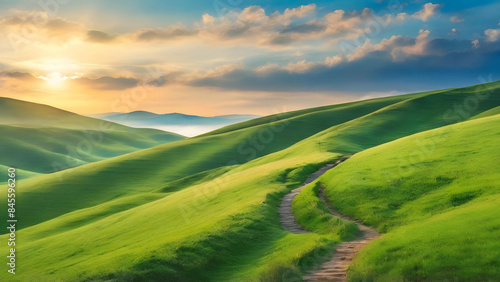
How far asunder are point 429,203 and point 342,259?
34.0ft

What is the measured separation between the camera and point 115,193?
106688 millimetres

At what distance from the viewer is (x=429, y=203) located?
30.2 metres

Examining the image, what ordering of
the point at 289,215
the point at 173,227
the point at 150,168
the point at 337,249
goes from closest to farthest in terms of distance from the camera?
the point at 337,249 < the point at 289,215 < the point at 173,227 < the point at 150,168

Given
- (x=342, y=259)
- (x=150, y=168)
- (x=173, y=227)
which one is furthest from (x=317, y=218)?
(x=150, y=168)

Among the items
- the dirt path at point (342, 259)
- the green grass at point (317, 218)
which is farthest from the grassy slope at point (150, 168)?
the dirt path at point (342, 259)

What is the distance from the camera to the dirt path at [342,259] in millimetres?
21922

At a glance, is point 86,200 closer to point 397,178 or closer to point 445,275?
point 397,178

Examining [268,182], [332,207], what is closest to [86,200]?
[268,182]

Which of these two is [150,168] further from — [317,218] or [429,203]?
[429,203]

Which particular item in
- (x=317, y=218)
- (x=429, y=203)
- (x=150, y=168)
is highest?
(x=429, y=203)

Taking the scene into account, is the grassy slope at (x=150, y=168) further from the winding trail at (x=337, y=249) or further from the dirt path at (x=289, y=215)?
the winding trail at (x=337, y=249)

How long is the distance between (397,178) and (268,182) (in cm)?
1881

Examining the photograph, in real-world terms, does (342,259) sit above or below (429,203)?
below

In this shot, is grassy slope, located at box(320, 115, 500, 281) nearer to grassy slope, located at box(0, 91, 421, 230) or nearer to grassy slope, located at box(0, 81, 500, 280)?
grassy slope, located at box(0, 81, 500, 280)
